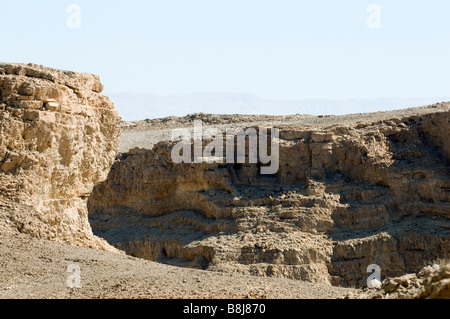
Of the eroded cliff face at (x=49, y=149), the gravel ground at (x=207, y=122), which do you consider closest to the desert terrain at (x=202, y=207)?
the eroded cliff face at (x=49, y=149)

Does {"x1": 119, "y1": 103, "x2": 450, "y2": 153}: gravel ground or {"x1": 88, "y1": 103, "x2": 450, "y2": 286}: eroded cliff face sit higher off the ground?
{"x1": 119, "y1": 103, "x2": 450, "y2": 153}: gravel ground

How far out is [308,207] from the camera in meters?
31.1

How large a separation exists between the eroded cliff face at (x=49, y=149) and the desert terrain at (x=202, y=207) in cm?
3

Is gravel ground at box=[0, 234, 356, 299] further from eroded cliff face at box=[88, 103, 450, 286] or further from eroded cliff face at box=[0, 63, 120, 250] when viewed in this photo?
eroded cliff face at box=[88, 103, 450, 286]

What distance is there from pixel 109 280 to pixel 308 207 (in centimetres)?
1800

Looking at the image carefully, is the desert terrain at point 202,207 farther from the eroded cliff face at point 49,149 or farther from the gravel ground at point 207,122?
the gravel ground at point 207,122

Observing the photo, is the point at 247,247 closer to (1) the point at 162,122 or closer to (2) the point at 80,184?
(2) the point at 80,184

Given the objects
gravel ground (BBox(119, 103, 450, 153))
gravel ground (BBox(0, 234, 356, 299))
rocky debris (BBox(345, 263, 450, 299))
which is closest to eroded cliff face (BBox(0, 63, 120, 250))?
gravel ground (BBox(0, 234, 356, 299))

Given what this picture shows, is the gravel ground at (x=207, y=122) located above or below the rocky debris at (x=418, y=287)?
above

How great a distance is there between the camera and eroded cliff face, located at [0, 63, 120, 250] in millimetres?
17297

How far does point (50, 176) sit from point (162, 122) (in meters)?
36.3

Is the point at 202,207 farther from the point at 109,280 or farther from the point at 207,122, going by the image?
the point at 109,280

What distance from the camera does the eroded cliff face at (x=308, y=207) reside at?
2916 centimetres

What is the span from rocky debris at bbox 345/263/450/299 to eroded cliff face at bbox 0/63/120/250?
320 inches
